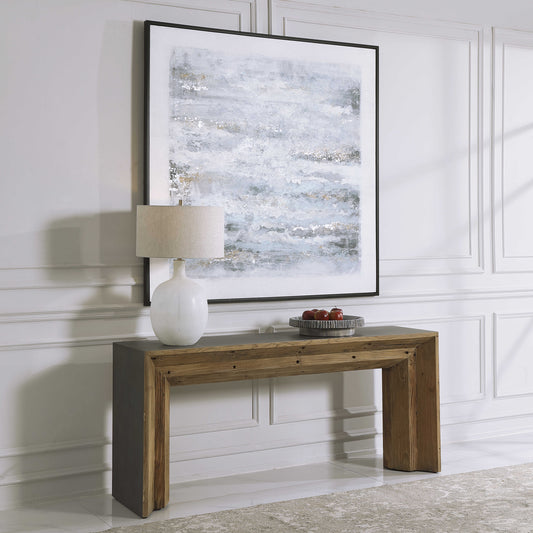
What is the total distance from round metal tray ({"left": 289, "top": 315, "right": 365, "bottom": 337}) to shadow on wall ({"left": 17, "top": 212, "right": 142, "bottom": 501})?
85 cm

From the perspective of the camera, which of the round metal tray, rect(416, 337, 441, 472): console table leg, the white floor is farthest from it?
rect(416, 337, 441, 472): console table leg

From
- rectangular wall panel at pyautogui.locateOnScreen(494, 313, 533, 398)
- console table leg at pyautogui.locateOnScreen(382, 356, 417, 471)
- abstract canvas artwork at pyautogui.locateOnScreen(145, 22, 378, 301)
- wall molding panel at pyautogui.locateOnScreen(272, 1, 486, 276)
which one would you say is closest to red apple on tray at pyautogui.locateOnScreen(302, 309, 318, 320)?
abstract canvas artwork at pyautogui.locateOnScreen(145, 22, 378, 301)

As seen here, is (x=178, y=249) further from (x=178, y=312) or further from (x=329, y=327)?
(x=329, y=327)

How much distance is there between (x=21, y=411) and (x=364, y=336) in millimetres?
1650

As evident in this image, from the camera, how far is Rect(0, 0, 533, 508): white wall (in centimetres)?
362

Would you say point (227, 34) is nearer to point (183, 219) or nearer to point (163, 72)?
point (163, 72)

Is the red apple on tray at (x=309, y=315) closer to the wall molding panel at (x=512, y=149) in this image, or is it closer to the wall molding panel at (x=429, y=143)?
the wall molding panel at (x=429, y=143)

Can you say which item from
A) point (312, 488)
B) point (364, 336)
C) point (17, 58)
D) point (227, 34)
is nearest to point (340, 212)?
point (364, 336)

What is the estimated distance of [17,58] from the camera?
358 centimetres

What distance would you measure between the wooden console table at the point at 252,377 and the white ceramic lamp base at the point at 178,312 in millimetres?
57

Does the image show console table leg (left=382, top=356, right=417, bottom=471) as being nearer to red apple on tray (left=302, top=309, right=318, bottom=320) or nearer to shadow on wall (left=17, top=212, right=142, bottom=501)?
red apple on tray (left=302, top=309, right=318, bottom=320)

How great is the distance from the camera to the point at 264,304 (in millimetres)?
4141

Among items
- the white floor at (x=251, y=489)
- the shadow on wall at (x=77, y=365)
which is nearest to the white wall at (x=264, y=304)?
the shadow on wall at (x=77, y=365)

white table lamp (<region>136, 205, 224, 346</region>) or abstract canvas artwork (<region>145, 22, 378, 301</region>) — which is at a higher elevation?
abstract canvas artwork (<region>145, 22, 378, 301</region>)
